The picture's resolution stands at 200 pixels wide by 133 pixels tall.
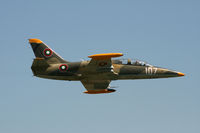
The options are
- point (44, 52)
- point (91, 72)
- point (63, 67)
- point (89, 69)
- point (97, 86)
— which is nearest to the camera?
point (89, 69)

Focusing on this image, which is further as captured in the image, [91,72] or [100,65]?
[91,72]

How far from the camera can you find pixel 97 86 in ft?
154

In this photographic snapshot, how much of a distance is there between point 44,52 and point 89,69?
6228 mm

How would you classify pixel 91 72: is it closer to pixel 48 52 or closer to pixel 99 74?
pixel 99 74

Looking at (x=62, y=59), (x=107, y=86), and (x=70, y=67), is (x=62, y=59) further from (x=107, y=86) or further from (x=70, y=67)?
(x=107, y=86)

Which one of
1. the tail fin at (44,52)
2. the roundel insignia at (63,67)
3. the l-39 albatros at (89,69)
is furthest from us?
the tail fin at (44,52)

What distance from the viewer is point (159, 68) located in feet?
148

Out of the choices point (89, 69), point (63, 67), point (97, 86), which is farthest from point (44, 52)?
point (97, 86)

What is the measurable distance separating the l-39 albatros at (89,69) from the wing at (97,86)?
49 cm

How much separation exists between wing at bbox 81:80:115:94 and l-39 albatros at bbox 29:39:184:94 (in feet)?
1.61

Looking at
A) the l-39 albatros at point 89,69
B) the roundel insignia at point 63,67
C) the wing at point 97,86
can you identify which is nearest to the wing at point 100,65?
the l-39 albatros at point 89,69

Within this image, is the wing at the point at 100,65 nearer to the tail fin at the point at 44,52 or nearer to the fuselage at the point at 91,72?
the fuselage at the point at 91,72

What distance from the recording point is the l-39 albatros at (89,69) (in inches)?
1679

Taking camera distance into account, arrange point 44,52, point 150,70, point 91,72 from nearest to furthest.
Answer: point 91,72 < point 150,70 < point 44,52
